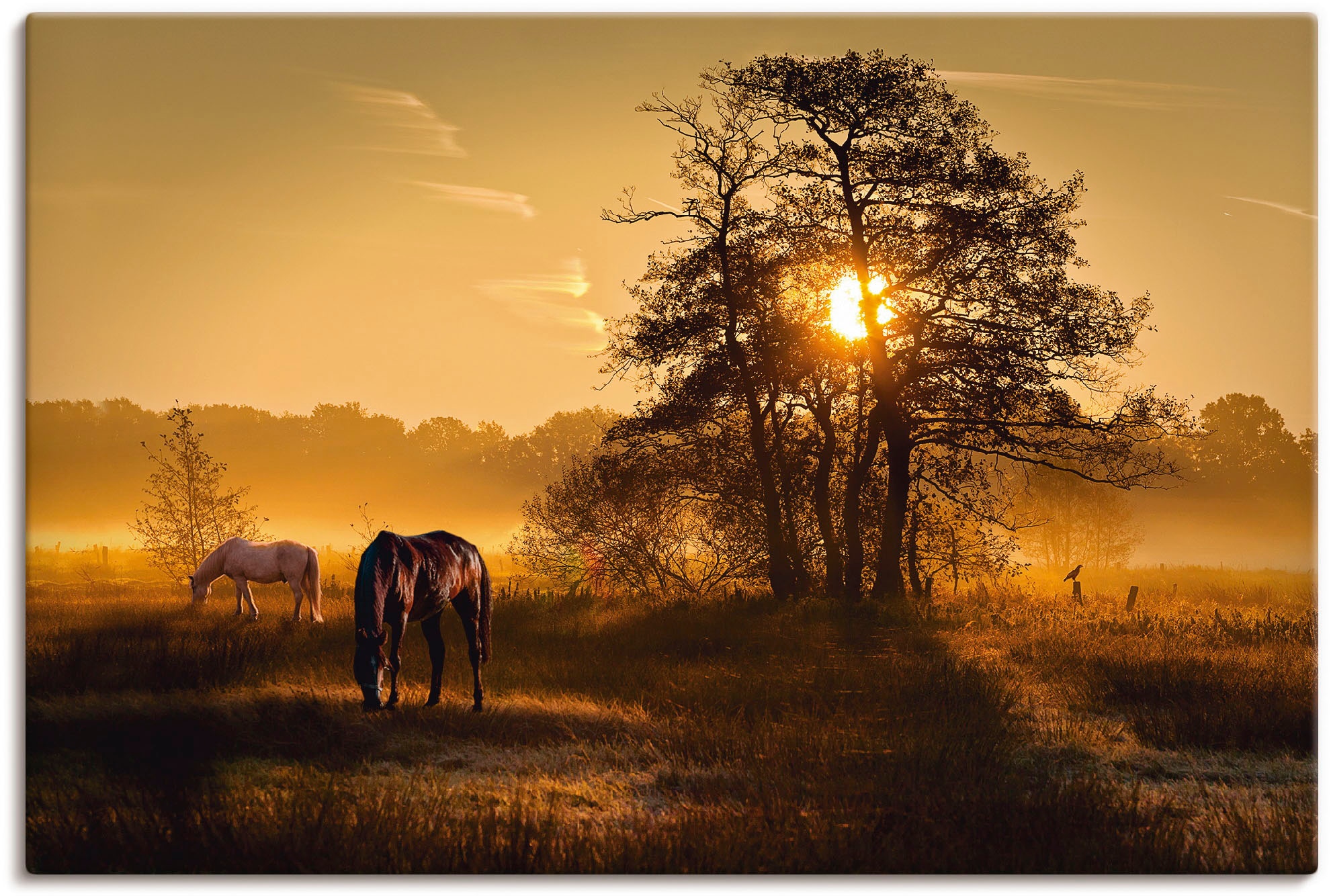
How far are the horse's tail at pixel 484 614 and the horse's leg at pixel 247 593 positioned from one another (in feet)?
9.21

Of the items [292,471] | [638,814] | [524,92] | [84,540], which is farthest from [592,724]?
[524,92]

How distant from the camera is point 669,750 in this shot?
24.2 ft

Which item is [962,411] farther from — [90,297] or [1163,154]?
[90,297]

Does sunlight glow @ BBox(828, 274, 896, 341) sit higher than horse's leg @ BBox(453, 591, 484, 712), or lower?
higher

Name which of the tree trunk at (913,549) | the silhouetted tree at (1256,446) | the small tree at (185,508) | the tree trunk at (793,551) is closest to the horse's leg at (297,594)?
the small tree at (185,508)

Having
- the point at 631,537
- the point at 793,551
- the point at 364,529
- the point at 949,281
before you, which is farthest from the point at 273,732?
the point at 949,281

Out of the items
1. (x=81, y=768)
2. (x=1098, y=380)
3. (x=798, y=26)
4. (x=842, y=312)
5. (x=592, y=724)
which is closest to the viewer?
(x=81, y=768)

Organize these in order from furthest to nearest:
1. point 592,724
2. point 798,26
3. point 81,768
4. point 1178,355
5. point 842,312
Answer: point 842,312
point 1178,355
point 798,26
point 592,724
point 81,768

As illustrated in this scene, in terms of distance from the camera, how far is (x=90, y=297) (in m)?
8.12

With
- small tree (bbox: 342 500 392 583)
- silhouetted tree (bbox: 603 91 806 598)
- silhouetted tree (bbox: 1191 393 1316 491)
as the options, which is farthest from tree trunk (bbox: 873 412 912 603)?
small tree (bbox: 342 500 392 583)

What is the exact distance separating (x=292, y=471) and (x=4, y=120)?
3559mm

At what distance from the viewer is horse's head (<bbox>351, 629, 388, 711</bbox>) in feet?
23.4

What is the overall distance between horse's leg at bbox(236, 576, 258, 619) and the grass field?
15cm

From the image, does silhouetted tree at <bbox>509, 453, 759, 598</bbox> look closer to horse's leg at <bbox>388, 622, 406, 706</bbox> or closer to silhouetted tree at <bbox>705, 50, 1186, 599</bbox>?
silhouetted tree at <bbox>705, 50, 1186, 599</bbox>
